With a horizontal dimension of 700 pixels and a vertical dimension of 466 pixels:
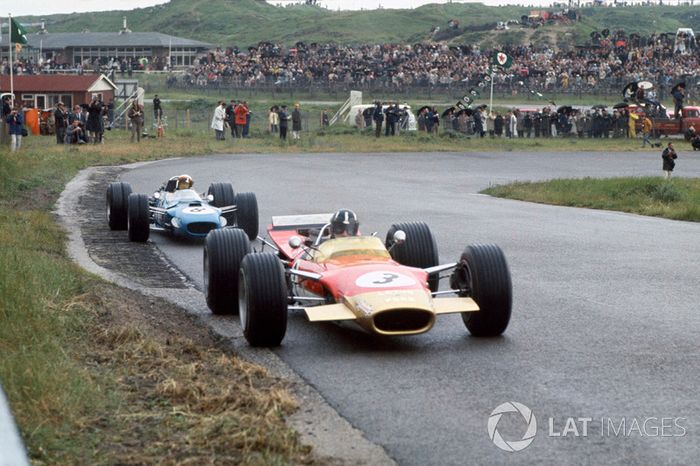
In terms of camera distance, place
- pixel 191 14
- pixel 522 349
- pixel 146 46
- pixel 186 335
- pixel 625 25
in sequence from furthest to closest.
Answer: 1. pixel 191 14
2. pixel 625 25
3. pixel 146 46
4. pixel 186 335
5. pixel 522 349

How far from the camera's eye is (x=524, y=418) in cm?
752

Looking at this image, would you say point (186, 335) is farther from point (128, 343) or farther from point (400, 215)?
point (400, 215)

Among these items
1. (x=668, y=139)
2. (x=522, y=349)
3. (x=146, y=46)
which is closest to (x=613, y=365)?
(x=522, y=349)

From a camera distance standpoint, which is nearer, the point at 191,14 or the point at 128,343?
the point at 128,343

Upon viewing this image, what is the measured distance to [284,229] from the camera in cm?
1310

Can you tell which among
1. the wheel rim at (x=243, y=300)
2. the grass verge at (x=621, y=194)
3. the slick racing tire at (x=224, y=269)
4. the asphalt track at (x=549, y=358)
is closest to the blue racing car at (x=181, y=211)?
the asphalt track at (x=549, y=358)

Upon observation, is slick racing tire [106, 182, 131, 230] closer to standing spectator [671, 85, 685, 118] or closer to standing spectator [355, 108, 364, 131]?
standing spectator [671, 85, 685, 118]

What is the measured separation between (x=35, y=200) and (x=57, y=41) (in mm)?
86887

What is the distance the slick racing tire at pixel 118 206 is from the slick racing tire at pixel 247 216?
1968 millimetres

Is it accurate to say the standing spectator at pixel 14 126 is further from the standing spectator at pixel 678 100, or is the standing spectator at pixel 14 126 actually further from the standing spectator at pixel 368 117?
the standing spectator at pixel 678 100

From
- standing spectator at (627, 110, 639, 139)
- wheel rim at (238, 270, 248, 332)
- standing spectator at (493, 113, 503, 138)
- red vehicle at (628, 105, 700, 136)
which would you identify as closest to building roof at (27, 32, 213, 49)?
standing spectator at (493, 113, 503, 138)
